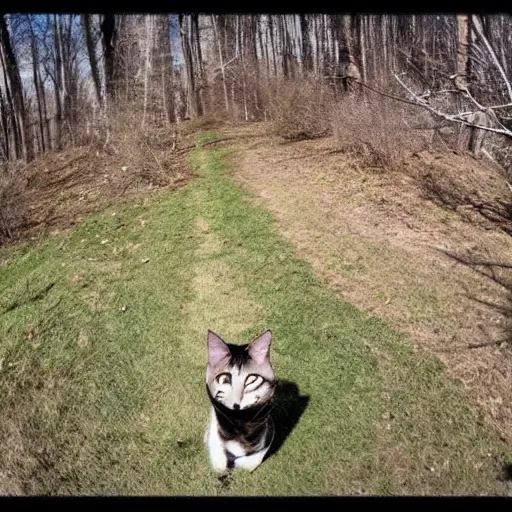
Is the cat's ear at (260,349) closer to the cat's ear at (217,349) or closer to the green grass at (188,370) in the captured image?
the cat's ear at (217,349)

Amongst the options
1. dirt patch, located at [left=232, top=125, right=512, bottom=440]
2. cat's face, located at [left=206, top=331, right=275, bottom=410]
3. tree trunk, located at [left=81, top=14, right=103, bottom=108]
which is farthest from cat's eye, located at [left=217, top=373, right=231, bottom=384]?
tree trunk, located at [left=81, top=14, right=103, bottom=108]

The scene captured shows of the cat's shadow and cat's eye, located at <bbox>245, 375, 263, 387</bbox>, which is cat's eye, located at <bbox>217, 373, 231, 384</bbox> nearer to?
cat's eye, located at <bbox>245, 375, 263, 387</bbox>

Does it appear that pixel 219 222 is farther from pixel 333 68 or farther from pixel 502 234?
pixel 502 234

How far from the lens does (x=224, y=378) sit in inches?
97.2

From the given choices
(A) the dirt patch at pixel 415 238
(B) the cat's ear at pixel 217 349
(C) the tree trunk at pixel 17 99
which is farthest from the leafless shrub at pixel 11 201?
(B) the cat's ear at pixel 217 349

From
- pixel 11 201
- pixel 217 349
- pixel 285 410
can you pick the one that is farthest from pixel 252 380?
pixel 11 201

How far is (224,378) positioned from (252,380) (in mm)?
130

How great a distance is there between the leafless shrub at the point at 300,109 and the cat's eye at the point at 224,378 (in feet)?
9.25

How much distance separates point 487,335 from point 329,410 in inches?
44.4

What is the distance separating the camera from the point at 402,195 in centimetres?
452

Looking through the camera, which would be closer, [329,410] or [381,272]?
[329,410]

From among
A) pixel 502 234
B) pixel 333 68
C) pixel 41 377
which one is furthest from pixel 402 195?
pixel 41 377

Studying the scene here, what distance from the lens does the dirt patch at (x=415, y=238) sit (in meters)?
3.33
